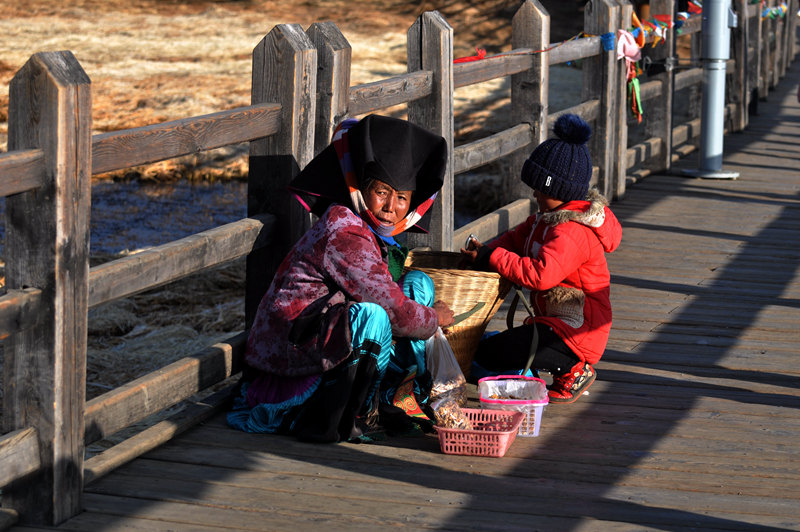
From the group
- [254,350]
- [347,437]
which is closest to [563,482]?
[347,437]

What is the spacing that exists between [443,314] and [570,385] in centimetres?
64

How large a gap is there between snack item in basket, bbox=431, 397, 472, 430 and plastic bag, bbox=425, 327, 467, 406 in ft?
0.09

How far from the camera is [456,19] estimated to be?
712 inches

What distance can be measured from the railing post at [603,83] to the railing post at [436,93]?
2.73 metres

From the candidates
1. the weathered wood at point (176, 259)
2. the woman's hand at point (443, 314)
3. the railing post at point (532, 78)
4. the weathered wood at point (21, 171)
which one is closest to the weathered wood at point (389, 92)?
the weathered wood at point (176, 259)

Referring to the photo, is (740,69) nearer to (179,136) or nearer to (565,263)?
(565,263)

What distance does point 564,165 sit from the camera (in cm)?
440

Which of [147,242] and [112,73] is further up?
[112,73]

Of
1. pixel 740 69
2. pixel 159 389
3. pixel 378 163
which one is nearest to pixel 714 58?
pixel 740 69

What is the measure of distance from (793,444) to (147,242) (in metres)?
8.30

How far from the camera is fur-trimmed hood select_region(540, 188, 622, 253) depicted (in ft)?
14.4

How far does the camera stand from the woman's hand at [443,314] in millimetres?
4070

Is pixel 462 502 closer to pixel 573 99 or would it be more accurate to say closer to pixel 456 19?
pixel 573 99

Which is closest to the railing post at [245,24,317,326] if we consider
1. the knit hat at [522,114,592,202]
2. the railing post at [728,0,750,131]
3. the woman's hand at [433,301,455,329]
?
the woman's hand at [433,301,455,329]
